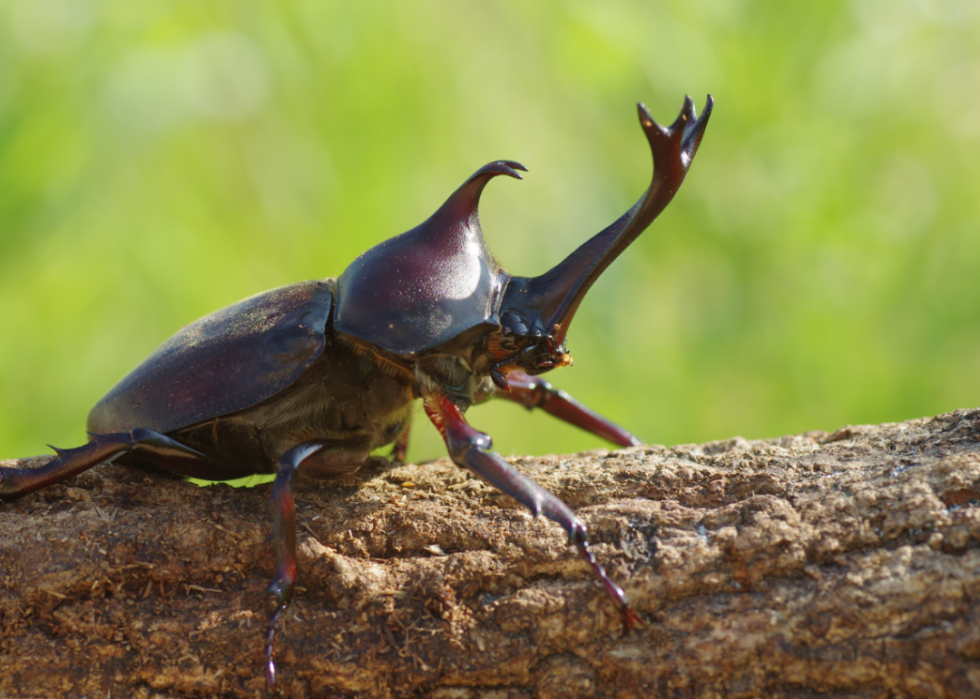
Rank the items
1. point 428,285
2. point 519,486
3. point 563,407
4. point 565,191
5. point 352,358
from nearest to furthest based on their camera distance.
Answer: point 519,486
point 428,285
point 352,358
point 563,407
point 565,191

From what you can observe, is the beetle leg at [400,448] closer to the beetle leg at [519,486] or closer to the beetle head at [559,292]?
the beetle head at [559,292]

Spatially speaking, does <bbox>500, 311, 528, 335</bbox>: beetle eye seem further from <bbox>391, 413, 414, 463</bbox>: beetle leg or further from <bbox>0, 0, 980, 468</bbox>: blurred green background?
<bbox>0, 0, 980, 468</bbox>: blurred green background

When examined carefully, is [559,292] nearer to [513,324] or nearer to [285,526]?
[513,324]

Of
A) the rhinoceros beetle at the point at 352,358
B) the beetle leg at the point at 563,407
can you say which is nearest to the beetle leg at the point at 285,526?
the rhinoceros beetle at the point at 352,358

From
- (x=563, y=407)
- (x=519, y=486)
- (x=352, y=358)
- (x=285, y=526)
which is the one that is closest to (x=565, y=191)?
(x=563, y=407)

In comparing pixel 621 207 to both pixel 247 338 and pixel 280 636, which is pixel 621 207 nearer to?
pixel 247 338

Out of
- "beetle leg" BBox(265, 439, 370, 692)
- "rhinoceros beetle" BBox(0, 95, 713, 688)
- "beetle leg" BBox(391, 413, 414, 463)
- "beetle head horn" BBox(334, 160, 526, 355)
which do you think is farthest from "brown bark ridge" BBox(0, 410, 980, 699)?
"beetle leg" BBox(391, 413, 414, 463)

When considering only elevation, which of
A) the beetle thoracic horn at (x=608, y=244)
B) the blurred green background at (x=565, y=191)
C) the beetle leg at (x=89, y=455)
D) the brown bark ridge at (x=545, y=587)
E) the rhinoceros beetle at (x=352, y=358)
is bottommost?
the brown bark ridge at (x=545, y=587)
